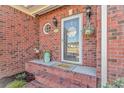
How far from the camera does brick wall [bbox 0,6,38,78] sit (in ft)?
13.4

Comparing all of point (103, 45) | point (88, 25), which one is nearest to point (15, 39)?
point (88, 25)

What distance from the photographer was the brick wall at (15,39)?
13.4 feet

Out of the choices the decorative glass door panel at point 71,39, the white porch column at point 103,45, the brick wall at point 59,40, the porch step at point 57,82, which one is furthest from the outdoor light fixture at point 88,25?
the porch step at point 57,82

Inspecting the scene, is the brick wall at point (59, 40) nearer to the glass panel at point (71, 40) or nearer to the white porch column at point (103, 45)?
the glass panel at point (71, 40)

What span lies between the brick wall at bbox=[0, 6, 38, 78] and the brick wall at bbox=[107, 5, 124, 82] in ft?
10.6

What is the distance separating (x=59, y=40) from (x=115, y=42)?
2270 millimetres

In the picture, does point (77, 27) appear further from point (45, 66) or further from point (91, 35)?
point (45, 66)

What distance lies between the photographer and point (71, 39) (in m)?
3.83

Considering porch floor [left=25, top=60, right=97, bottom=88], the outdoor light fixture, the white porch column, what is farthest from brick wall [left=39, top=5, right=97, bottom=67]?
the white porch column

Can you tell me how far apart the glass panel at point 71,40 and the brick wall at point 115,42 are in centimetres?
148

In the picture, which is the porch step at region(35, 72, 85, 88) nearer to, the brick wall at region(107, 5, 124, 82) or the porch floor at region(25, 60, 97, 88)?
the porch floor at region(25, 60, 97, 88)

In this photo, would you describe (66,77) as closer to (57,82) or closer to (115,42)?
(57,82)
